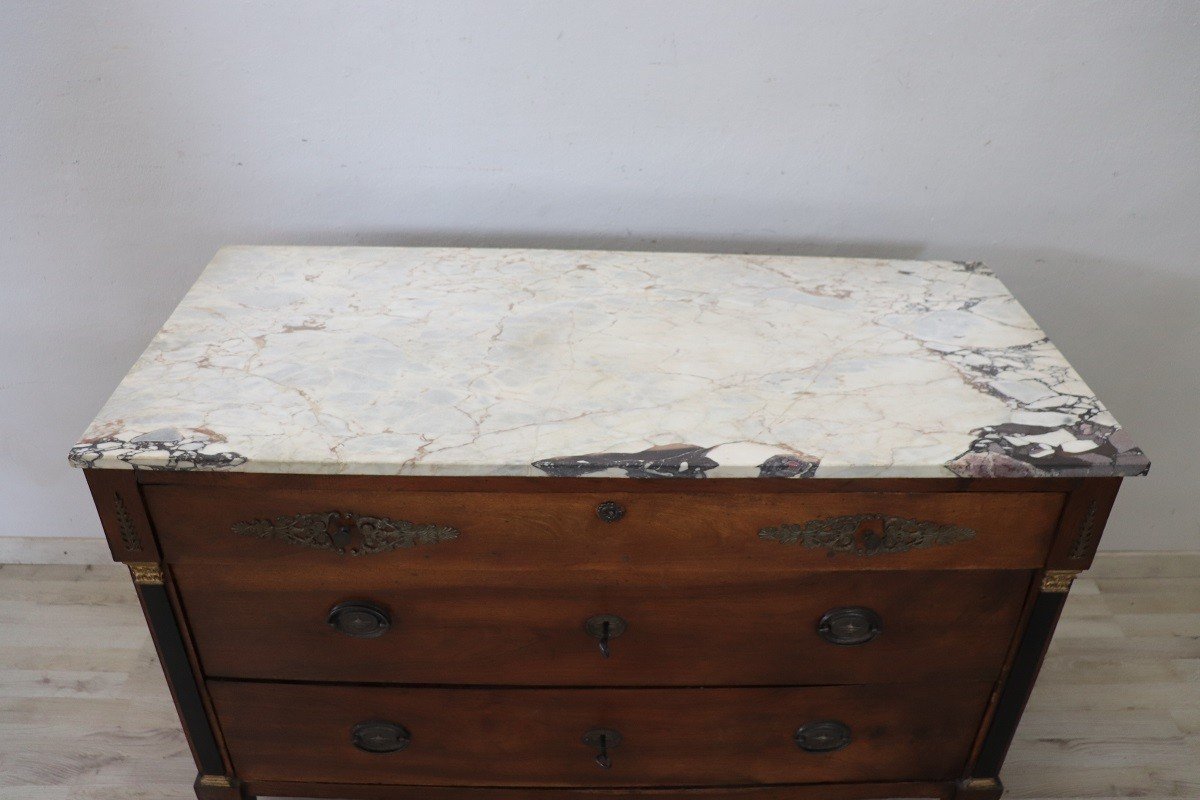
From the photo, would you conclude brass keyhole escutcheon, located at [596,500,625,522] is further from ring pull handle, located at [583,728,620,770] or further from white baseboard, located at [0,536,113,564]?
white baseboard, located at [0,536,113,564]

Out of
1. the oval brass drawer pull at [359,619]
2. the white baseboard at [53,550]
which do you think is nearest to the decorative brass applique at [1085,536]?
the oval brass drawer pull at [359,619]

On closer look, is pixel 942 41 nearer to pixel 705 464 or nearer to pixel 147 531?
pixel 705 464

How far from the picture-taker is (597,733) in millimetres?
1218

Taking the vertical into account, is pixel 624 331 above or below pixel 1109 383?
above

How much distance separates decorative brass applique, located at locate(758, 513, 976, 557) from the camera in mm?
1006

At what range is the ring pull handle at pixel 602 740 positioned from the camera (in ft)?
4.00

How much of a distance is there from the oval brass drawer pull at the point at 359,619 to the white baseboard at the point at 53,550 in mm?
1012

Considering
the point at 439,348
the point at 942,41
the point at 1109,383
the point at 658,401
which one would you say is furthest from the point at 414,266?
the point at 1109,383

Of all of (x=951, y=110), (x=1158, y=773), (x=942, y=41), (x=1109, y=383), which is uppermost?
(x=942, y=41)

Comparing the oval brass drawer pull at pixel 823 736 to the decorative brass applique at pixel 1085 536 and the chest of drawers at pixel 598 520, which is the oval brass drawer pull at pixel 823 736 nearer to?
the chest of drawers at pixel 598 520

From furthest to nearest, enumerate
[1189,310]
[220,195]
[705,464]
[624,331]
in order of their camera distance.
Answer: [1189,310] < [220,195] < [624,331] < [705,464]

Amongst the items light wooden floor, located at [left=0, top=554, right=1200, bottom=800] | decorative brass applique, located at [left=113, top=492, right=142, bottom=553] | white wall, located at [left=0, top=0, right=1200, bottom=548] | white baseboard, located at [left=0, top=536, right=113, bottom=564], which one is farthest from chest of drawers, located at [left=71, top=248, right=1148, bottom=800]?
white baseboard, located at [left=0, top=536, right=113, bottom=564]

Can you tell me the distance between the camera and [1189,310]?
1.57 meters

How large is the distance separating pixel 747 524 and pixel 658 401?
0.18m
